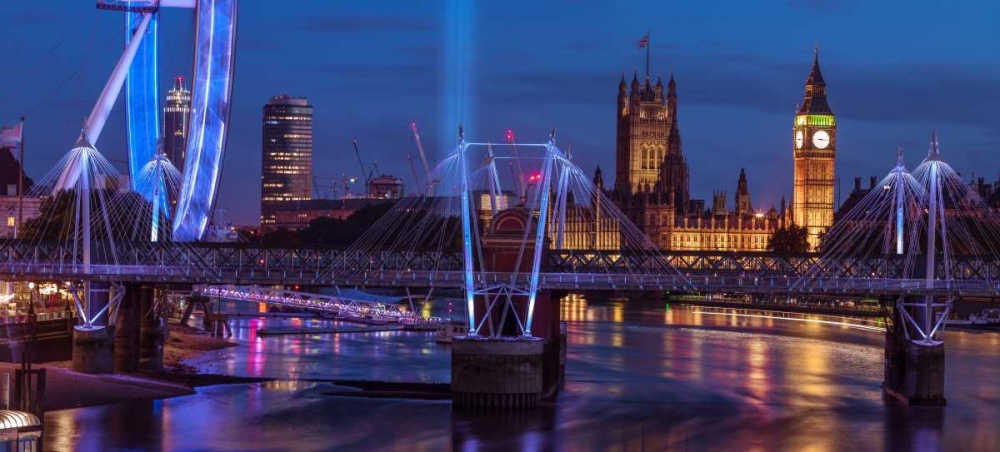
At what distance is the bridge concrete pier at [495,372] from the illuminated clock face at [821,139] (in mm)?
139164

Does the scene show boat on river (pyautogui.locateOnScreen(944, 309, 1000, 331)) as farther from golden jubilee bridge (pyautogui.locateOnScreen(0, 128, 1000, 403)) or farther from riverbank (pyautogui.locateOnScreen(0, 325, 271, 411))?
riverbank (pyautogui.locateOnScreen(0, 325, 271, 411))

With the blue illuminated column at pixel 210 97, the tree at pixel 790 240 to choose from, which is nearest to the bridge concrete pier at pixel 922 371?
the blue illuminated column at pixel 210 97

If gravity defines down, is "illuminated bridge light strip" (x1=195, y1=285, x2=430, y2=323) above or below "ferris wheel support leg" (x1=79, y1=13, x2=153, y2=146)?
below

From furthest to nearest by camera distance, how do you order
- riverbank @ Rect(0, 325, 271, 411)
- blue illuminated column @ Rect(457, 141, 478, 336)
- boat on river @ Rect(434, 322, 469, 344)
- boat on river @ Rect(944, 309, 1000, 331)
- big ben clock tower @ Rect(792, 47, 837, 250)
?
big ben clock tower @ Rect(792, 47, 837, 250) → boat on river @ Rect(944, 309, 1000, 331) → boat on river @ Rect(434, 322, 469, 344) → blue illuminated column @ Rect(457, 141, 478, 336) → riverbank @ Rect(0, 325, 271, 411)

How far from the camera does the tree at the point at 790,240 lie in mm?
175950

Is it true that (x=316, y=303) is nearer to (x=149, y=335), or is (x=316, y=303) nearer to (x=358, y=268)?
(x=149, y=335)

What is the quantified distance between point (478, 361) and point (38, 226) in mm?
41153

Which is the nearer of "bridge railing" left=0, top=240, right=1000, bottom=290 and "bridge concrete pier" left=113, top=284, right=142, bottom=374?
"bridge railing" left=0, top=240, right=1000, bottom=290

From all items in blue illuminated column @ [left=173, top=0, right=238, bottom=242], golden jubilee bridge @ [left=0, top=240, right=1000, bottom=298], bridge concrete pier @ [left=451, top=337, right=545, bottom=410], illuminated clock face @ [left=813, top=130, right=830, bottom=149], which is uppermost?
illuminated clock face @ [left=813, top=130, right=830, bottom=149]

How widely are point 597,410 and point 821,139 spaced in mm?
138153

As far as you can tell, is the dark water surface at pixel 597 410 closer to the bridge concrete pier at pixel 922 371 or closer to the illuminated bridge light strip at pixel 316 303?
the bridge concrete pier at pixel 922 371

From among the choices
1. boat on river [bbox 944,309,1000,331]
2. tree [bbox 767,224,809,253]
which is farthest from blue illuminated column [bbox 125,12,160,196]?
tree [bbox 767,224,809,253]

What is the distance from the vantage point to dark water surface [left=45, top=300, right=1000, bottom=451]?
52.2 meters

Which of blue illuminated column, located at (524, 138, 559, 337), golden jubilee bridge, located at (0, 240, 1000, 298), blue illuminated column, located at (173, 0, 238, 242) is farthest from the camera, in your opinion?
blue illuminated column, located at (173, 0, 238, 242)
